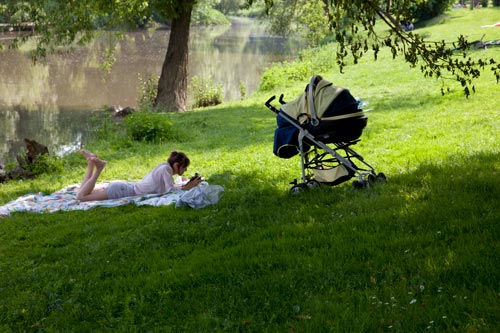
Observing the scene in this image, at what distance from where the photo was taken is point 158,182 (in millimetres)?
Result: 9008

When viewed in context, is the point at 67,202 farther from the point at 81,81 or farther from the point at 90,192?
the point at 81,81

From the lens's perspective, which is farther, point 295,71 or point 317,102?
point 295,71

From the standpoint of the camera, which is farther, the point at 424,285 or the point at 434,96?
the point at 434,96

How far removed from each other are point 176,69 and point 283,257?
1612 centimetres

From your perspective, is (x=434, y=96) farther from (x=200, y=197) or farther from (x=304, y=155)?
(x=200, y=197)

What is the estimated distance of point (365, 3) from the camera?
24.8 feet

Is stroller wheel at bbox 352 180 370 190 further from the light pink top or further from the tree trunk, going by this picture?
the tree trunk

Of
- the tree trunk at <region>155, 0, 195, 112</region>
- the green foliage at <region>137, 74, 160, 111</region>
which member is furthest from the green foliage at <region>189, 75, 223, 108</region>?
the tree trunk at <region>155, 0, 195, 112</region>

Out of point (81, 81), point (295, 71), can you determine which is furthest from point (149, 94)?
point (81, 81)

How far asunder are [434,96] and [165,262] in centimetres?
1179

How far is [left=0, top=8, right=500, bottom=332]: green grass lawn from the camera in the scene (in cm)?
432

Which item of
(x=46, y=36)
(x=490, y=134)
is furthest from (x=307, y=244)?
(x=46, y=36)

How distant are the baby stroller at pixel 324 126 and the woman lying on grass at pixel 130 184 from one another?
6.38 ft

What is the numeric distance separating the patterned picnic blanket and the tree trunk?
38.4 ft
